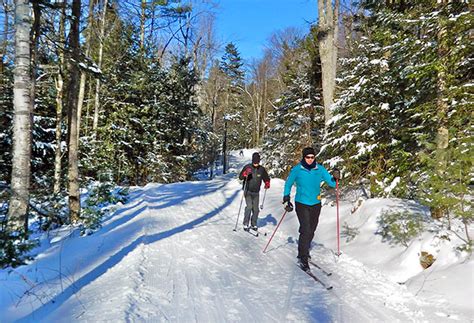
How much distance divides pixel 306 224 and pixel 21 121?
5.41 m

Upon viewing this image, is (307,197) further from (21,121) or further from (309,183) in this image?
(21,121)

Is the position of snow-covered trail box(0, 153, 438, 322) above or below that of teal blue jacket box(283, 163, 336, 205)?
below

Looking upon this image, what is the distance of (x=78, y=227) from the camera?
8742 millimetres

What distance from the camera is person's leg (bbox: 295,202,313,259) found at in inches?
244

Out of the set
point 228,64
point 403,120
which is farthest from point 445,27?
point 228,64

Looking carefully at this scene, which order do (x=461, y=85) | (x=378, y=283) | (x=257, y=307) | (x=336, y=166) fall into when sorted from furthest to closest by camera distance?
(x=336, y=166)
(x=461, y=85)
(x=378, y=283)
(x=257, y=307)

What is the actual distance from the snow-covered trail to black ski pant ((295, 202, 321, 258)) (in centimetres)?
39

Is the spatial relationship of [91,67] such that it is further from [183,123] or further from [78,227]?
[183,123]

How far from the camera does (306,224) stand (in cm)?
627

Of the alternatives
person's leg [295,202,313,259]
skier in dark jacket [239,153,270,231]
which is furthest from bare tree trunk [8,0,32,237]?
skier in dark jacket [239,153,270,231]

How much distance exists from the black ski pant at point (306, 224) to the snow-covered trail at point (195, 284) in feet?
1.30

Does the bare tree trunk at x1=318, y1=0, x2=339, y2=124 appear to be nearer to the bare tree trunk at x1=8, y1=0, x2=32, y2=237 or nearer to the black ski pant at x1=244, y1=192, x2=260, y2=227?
the black ski pant at x1=244, y1=192, x2=260, y2=227

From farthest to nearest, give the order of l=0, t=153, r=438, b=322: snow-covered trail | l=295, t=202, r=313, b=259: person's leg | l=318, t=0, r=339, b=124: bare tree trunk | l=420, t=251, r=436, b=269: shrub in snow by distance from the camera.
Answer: l=318, t=0, r=339, b=124: bare tree trunk, l=295, t=202, r=313, b=259: person's leg, l=420, t=251, r=436, b=269: shrub in snow, l=0, t=153, r=438, b=322: snow-covered trail

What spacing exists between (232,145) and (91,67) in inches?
1636
